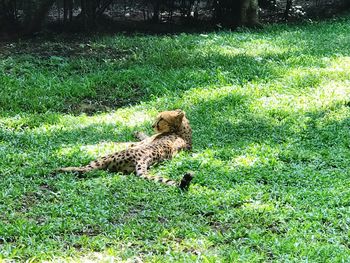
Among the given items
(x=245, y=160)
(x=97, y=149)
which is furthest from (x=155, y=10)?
(x=245, y=160)

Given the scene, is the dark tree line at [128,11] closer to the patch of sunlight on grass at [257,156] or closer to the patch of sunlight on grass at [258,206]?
the patch of sunlight on grass at [257,156]

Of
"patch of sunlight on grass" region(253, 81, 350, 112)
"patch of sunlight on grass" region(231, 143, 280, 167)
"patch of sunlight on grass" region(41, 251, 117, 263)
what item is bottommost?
"patch of sunlight on grass" region(231, 143, 280, 167)

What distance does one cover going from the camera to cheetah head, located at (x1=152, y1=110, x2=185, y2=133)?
24.4 feet

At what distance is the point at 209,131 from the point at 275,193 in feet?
8.61

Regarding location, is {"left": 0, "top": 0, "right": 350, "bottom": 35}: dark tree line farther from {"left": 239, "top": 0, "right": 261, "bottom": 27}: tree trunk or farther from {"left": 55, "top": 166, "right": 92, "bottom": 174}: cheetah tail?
{"left": 55, "top": 166, "right": 92, "bottom": 174}: cheetah tail

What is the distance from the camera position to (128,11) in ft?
56.7

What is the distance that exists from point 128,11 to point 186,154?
35.6ft

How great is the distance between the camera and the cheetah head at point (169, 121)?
7.45 metres

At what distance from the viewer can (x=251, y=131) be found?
8.35 metres

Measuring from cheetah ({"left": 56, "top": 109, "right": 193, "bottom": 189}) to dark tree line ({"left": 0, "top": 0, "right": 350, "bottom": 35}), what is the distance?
8.31 metres

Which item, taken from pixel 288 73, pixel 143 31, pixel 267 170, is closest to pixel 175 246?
pixel 267 170

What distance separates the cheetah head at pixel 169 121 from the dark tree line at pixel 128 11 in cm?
835

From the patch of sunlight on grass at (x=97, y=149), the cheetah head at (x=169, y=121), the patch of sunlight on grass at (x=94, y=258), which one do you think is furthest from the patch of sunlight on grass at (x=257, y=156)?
the patch of sunlight on grass at (x=94, y=258)

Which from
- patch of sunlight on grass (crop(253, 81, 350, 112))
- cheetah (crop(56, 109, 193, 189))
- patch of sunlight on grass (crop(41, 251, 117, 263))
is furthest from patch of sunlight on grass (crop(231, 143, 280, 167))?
patch of sunlight on grass (crop(41, 251, 117, 263))
